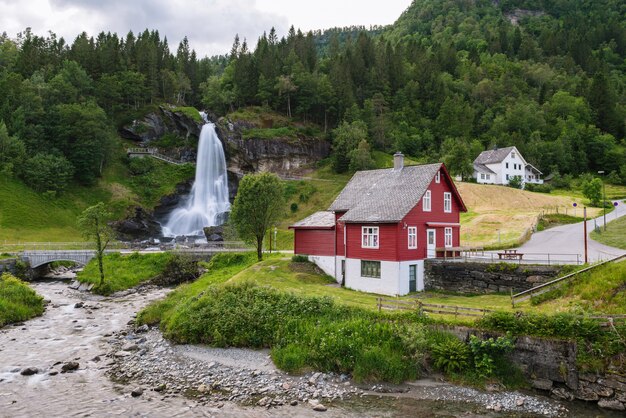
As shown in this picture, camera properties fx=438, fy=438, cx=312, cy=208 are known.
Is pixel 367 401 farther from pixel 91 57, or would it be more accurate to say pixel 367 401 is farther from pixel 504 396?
pixel 91 57

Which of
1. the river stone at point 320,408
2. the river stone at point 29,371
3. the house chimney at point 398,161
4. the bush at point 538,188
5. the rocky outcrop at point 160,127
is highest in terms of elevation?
the rocky outcrop at point 160,127

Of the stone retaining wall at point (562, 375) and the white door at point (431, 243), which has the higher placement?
the white door at point (431, 243)

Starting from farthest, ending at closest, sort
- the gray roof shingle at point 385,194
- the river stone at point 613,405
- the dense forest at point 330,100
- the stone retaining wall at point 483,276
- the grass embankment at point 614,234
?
1. the dense forest at point 330,100
2. the grass embankment at point 614,234
3. the gray roof shingle at point 385,194
4. the stone retaining wall at point 483,276
5. the river stone at point 613,405

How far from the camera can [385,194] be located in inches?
1299

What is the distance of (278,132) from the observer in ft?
293

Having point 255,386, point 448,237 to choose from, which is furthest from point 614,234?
point 255,386

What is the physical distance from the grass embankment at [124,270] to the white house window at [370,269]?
23.6 m

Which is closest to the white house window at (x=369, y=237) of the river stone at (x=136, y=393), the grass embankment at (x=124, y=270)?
the river stone at (x=136, y=393)

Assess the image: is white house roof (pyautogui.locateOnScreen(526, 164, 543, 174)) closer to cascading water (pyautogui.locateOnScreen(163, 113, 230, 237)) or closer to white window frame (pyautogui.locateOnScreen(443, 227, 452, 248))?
cascading water (pyautogui.locateOnScreen(163, 113, 230, 237))

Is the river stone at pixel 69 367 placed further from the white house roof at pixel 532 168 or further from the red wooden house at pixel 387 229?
the white house roof at pixel 532 168

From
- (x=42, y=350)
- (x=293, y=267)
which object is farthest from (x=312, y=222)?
(x=42, y=350)

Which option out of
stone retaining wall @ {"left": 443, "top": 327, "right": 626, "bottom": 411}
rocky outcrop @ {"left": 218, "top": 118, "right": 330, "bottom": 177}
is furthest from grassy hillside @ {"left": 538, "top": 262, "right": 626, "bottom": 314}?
rocky outcrop @ {"left": 218, "top": 118, "right": 330, "bottom": 177}

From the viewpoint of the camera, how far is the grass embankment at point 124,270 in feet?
135

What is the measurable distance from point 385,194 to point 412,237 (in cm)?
420
